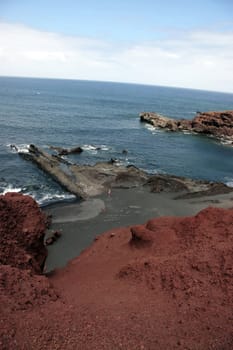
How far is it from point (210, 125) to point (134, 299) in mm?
90646

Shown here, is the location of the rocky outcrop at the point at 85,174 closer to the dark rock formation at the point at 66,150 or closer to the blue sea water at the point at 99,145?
the blue sea water at the point at 99,145

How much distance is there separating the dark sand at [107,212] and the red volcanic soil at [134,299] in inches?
331

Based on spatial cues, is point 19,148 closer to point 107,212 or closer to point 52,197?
point 52,197

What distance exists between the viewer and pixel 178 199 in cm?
4653

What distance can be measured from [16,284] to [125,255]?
38.8ft

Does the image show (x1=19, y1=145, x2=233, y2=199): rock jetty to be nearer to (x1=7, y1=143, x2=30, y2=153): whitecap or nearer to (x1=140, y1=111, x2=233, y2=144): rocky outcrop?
(x1=7, y1=143, x2=30, y2=153): whitecap

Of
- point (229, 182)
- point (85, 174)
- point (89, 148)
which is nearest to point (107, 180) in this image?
point (85, 174)

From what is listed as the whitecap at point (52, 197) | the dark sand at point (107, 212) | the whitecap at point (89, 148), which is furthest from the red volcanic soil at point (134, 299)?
the whitecap at point (89, 148)

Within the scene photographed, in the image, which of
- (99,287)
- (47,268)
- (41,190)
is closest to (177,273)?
(99,287)

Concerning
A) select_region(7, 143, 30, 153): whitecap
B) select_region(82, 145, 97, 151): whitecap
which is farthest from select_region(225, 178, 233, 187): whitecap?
select_region(7, 143, 30, 153): whitecap

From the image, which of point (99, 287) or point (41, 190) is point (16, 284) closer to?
point (99, 287)

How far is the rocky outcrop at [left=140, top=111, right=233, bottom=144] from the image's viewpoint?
97812mm

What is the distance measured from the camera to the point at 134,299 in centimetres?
1731

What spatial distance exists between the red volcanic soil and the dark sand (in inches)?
331
